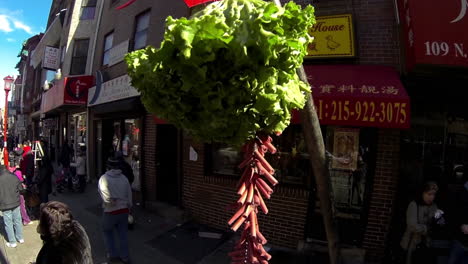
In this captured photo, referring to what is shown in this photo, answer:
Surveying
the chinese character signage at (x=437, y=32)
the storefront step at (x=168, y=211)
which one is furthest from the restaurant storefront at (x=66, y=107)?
the chinese character signage at (x=437, y=32)

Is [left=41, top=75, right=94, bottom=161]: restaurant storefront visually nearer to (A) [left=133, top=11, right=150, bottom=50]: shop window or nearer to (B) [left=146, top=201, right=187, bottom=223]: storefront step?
(A) [left=133, top=11, right=150, bottom=50]: shop window

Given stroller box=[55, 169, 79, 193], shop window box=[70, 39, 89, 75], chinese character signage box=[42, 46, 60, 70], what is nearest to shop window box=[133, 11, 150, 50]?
stroller box=[55, 169, 79, 193]

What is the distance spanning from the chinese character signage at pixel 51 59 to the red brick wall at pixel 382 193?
1705 cm

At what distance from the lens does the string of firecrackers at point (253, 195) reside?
1.06m

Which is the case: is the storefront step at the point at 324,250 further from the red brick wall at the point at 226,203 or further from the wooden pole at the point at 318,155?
the wooden pole at the point at 318,155

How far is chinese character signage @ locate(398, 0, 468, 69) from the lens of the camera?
4.12m

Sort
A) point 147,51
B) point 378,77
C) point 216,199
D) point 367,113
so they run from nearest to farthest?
point 147,51 < point 367,113 < point 378,77 < point 216,199

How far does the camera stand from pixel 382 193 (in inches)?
200

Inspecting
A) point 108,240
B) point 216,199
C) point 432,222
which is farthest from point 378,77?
point 108,240

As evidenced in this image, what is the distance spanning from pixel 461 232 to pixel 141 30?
9.64m

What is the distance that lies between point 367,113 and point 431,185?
1404 mm

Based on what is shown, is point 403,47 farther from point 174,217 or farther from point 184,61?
point 174,217

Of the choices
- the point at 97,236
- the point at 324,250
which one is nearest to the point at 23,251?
the point at 97,236

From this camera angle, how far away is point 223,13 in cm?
93
